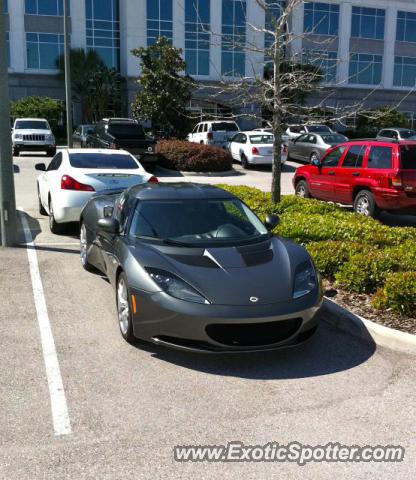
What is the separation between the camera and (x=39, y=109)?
38.9 m

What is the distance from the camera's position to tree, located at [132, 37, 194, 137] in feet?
86.8

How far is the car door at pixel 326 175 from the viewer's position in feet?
40.0

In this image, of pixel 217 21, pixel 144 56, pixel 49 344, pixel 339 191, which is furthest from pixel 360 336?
pixel 217 21

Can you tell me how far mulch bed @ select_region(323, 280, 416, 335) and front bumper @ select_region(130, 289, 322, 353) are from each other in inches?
43.6

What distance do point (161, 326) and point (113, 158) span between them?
6040 mm

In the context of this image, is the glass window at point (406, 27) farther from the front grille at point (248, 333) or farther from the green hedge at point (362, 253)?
the front grille at point (248, 333)

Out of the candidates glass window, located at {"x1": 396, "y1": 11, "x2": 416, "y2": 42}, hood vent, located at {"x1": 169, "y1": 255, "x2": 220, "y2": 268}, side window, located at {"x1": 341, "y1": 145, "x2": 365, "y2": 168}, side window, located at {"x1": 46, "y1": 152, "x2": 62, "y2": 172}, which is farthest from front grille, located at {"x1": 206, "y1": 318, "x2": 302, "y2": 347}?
glass window, located at {"x1": 396, "y1": 11, "x2": 416, "y2": 42}

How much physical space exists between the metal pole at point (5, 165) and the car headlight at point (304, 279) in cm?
527

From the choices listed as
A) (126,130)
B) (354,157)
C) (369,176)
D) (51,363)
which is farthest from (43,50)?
(51,363)

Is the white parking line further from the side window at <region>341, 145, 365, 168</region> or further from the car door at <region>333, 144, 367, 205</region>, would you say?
the side window at <region>341, 145, 365, 168</region>

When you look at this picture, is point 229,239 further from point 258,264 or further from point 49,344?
point 49,344

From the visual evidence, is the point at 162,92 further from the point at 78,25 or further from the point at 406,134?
the point at 78,25

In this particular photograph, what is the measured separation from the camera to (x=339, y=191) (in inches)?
472

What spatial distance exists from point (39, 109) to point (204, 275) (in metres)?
37.2
